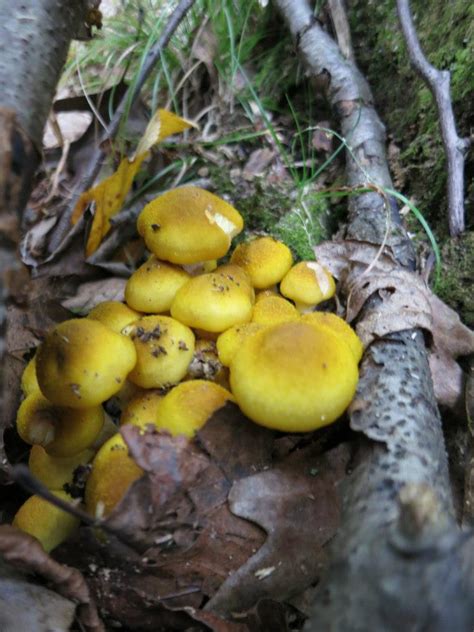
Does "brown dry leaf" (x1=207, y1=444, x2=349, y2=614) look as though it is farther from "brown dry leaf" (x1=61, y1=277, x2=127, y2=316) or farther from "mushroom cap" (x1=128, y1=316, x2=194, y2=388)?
"brown dry leaf" (x1=61, y1=277, x2=127, y2=316)

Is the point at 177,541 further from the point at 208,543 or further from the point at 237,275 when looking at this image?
the point at 237,275

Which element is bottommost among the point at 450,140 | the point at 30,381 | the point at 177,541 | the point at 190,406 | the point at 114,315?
the point at 30,381

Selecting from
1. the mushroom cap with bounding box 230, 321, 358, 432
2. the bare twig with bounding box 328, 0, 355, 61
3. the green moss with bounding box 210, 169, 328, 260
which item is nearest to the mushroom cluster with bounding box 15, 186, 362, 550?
the mushroom cap with bounding box 230, 321, 358, 432

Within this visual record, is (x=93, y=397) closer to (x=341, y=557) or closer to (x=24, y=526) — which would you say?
(x=24, y=526)

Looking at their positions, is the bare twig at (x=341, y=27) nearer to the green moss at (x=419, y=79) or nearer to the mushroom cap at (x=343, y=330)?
the green moss at (x=419, y=79)

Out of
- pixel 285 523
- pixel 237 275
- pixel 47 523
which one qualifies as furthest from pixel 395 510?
pixel 237 275

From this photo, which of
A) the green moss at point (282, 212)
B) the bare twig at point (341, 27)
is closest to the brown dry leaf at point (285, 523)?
the green moss at point (282, 212)

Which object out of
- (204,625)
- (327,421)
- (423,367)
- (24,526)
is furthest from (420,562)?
(24,526)
